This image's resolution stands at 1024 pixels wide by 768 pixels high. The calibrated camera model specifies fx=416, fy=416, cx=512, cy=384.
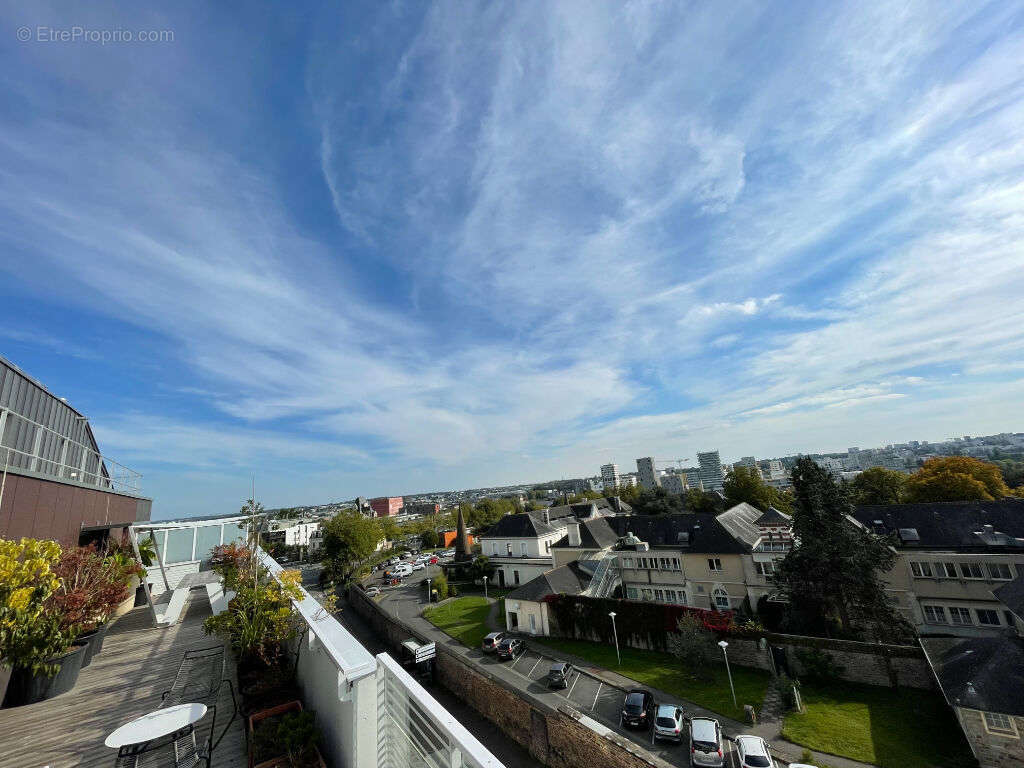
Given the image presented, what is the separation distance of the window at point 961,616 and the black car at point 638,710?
1867cm

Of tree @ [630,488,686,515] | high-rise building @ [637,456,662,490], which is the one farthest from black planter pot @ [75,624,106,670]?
high-rise building @ [637,456,662,490]

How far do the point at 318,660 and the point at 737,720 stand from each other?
56.6ft

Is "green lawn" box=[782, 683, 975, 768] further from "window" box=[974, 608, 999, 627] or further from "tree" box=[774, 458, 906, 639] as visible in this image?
"window" box=[974, 608, 999, 627]

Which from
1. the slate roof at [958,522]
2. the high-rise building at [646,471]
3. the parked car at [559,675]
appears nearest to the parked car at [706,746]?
the parked car at [559,675]

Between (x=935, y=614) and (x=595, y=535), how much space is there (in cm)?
2004

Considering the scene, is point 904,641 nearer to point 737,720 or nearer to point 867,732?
point 867,732

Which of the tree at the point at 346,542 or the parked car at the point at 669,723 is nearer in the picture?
the parked car at the point at 669,723

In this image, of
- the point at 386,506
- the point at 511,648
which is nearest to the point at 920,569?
the point at 511,648

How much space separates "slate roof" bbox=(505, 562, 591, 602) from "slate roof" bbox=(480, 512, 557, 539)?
9.55 meters

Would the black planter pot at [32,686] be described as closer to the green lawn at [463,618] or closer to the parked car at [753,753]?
the parked car at [753,753]

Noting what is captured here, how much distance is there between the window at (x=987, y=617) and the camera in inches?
832

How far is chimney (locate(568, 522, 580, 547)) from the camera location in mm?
34500

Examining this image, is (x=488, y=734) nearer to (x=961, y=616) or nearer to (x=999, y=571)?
(x=961, y=616)

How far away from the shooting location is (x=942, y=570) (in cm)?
2247
